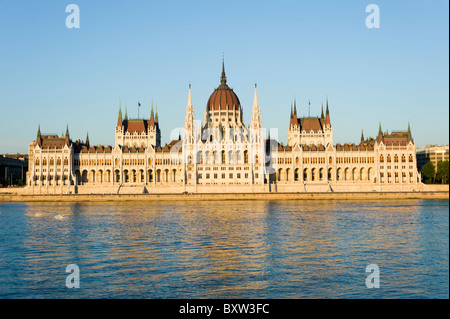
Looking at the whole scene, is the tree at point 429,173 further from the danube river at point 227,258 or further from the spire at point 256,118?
the danube river at point 227,258

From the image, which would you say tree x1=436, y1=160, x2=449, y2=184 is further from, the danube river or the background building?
the danube river

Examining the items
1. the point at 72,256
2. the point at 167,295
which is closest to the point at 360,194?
the point at 72,256

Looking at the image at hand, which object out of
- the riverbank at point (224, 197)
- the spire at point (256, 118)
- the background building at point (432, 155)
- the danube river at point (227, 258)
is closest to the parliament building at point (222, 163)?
the spire at point (256, 118)

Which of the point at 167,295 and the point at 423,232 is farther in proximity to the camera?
the point at 423,232

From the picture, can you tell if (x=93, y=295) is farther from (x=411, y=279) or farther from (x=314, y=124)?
(x=314, y=124)

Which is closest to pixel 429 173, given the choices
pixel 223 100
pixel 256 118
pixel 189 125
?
pixel 256 118

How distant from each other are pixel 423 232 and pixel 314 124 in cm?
10586

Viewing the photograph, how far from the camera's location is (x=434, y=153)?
184 m

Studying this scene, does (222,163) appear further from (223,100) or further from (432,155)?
(432,155)

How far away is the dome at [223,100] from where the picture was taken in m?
142

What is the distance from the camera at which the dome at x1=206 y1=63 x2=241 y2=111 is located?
142m

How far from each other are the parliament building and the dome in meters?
0.30

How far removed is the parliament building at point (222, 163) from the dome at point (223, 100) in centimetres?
30

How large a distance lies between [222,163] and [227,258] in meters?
91.9
